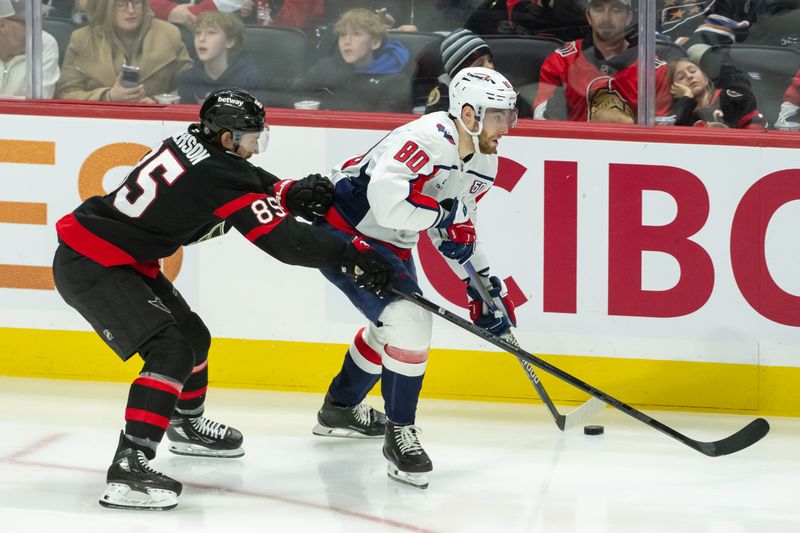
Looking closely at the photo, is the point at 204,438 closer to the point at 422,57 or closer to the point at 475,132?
the point at 475,132

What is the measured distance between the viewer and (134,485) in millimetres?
3324

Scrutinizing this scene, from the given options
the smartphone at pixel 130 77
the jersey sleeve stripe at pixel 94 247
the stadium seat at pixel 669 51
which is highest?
the stadium seat at pixel 669 51

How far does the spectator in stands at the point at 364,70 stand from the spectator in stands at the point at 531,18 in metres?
0.29

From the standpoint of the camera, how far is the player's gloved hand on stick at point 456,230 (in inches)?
145

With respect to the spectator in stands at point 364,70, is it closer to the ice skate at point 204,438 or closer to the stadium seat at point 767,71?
the stadium seat at point 767,71

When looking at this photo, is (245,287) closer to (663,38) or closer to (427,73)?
(427,73)

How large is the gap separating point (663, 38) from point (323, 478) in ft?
6.30

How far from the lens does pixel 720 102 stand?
4.36 metres

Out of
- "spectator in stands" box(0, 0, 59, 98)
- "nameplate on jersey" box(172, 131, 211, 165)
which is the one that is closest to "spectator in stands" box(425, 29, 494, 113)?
"nameplate on jersey" box(172, 131, 211, 165)

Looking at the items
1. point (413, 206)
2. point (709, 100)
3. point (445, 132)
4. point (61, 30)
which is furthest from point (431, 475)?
point (61, 30)

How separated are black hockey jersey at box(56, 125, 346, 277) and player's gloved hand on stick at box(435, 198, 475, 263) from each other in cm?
38

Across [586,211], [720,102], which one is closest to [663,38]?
[720,102]

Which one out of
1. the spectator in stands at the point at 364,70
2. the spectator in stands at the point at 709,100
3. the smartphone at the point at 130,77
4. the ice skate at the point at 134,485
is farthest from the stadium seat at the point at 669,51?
the ice skate at the point at 134,485

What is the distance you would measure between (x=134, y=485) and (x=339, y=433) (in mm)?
944
